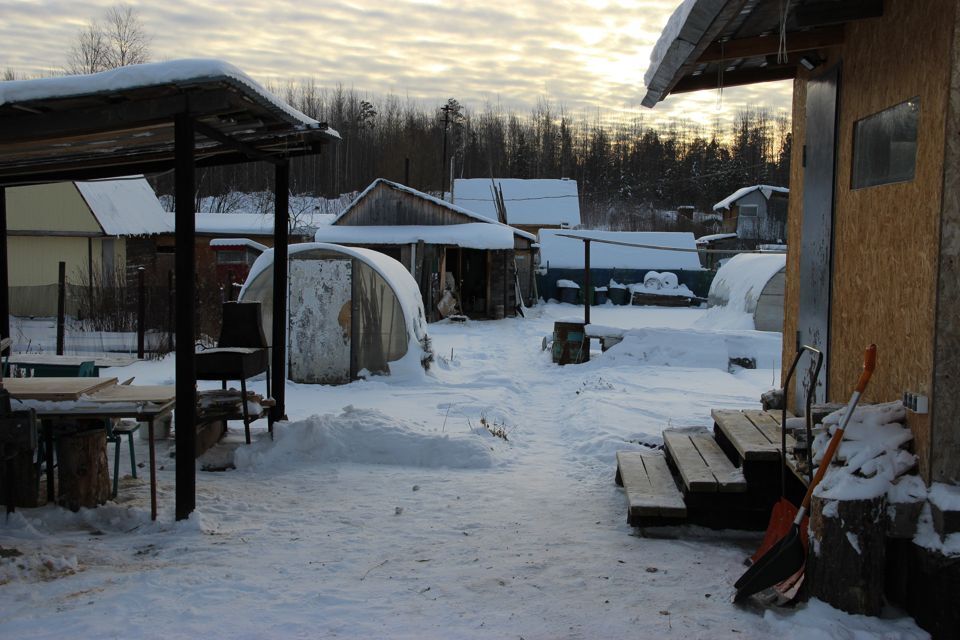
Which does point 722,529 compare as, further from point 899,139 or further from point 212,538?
point 212,538

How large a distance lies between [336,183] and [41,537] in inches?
2183

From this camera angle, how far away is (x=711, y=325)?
61.9 ft

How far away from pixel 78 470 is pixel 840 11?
5.69 metres

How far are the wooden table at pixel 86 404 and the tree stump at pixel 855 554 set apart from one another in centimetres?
409

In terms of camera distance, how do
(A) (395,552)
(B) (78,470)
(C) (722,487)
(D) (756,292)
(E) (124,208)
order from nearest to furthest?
(A) (395,552) → (C) (722,487) → (B) (78,470) → (D) (756,292) → (E) (124,208)

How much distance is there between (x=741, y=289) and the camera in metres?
18.8

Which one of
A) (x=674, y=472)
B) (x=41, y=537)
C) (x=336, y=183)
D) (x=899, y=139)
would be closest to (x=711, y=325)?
(x=674, y=472)

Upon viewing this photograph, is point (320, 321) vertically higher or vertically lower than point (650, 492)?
higher

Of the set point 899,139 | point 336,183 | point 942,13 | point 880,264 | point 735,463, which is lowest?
point 735,463

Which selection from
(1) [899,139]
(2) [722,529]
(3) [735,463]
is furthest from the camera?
(3) [735,463]

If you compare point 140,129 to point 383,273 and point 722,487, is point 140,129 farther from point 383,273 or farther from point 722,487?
point 383,273

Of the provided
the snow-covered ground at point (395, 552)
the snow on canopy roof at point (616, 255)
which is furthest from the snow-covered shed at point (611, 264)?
the snow-covered ground at point (395, 552)

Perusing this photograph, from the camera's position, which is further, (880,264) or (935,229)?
(880,264)

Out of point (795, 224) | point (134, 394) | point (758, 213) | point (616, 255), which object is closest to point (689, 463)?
point (795, 224)
